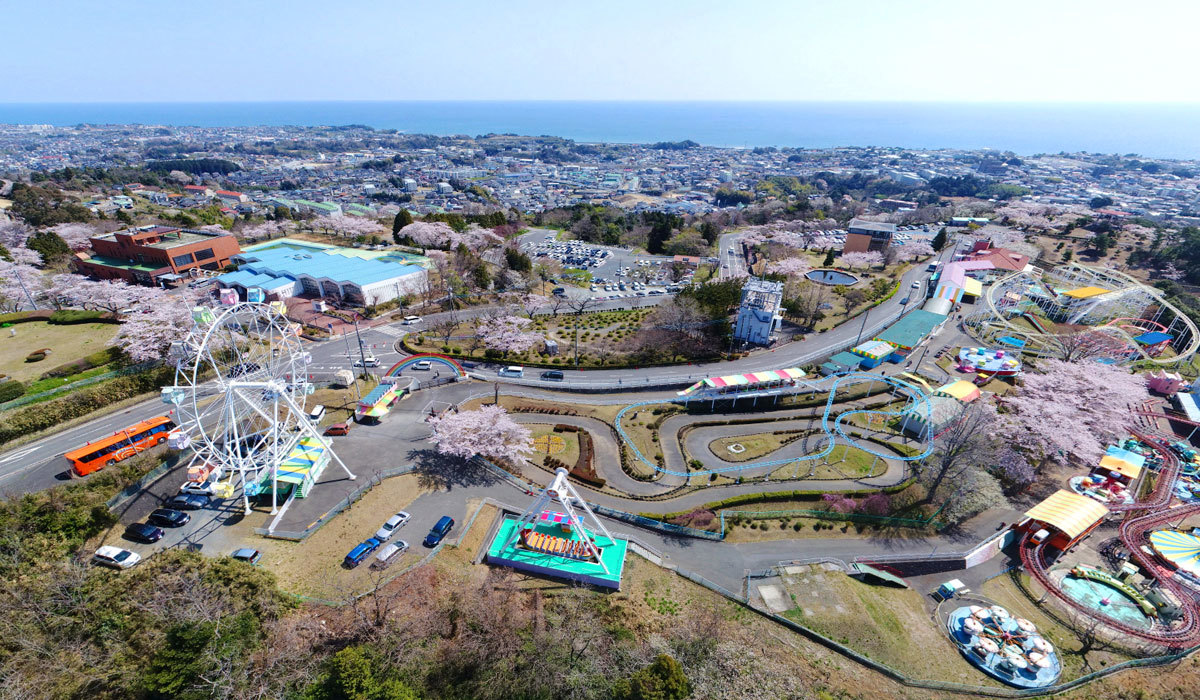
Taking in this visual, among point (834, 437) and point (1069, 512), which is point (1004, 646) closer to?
point (1069, 512)

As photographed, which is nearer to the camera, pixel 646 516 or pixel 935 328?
pixel 646 516

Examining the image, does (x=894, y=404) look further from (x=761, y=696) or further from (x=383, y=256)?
(x=383, y=256)

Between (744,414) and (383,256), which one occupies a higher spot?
(383,256)

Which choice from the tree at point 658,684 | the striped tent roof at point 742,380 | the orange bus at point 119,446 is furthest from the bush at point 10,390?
the striped tent roof at point 742,380

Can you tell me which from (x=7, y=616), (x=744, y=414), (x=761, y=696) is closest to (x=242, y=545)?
(x=7, y=616)

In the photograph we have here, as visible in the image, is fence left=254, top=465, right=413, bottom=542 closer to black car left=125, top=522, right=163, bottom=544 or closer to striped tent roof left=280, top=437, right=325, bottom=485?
striped tent roof left=280, top=437, right=325, bottom=485

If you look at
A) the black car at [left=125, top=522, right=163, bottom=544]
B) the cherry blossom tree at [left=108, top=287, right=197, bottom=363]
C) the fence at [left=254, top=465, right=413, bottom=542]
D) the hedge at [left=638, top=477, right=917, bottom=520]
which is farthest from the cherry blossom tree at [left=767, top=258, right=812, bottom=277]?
the black car at [left=125, top=522, right=163, bottom=544]

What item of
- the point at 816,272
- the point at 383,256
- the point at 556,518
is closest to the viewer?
the point at 556,518

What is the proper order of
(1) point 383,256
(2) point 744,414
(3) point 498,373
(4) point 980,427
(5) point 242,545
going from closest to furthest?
(5) point 242,545, (4) point 980,427, (2) point 744,414, (3) point 498,373, (1) point 383,256
